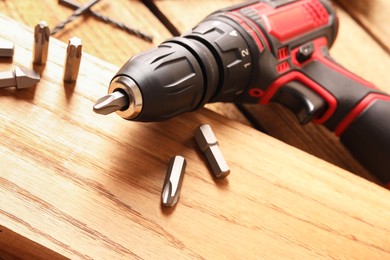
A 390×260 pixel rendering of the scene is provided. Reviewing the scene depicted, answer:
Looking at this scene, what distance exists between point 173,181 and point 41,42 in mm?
242

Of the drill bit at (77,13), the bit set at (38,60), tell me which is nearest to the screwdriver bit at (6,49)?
the bit set at (38,60)

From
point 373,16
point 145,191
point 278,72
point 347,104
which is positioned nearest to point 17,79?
point 145,191

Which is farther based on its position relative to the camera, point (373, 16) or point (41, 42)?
point (373, 16)

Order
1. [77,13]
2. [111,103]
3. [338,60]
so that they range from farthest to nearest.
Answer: [338,60] < [77,13] < [111,103]

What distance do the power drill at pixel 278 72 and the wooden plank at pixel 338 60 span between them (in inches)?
2.2

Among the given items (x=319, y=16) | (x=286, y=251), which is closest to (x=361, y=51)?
(x=319, y=16)

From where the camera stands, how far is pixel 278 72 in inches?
28.3

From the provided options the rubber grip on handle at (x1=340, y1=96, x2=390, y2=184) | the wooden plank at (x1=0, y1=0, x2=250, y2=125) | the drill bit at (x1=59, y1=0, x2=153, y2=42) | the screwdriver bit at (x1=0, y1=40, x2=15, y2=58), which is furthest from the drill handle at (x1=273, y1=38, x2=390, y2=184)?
the screwdriver bit at (x1=0, y1=40, x2=15, y2=58)

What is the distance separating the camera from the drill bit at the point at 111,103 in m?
0.54

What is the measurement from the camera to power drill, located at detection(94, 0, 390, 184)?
60cm

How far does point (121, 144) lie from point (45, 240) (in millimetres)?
152

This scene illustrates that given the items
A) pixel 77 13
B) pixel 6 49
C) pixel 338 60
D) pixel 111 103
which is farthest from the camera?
pixel 338 60

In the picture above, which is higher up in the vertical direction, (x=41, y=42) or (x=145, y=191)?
(x=41, y=42)

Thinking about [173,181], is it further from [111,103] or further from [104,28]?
[104,28]
